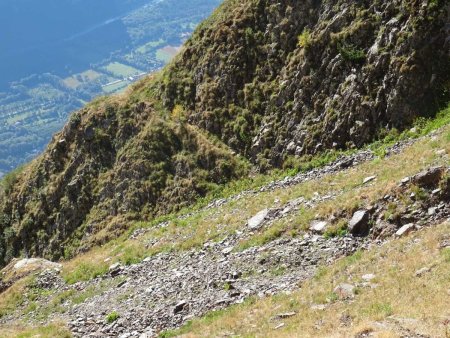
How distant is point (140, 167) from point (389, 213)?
2958 cm

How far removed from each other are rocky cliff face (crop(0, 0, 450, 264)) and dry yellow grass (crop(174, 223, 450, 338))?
16287 mm

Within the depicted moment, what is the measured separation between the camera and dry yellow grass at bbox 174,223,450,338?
15297 mm

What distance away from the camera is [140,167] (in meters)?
47.9

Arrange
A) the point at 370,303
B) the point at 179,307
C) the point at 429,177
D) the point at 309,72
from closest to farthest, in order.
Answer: the point at 370,303
the point at 429,177
the point at 179,307
the point at 309,72

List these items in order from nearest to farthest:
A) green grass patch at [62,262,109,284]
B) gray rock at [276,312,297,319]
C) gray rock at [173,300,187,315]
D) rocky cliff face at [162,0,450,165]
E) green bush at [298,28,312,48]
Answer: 1. gray rock at [276,312,297,319]
2. gray rock at [173,300,187,315]
3. rocky cliff face at [162,0,450,165]
4. green grass patch at [62,262,109,284]
5. green bush at [298,28,312,48]

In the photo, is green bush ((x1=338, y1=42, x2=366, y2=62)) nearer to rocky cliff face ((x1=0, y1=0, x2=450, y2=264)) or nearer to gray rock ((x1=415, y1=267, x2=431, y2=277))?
rocky cliff face ((x1=0, y1=0, x2=450, y2=264))

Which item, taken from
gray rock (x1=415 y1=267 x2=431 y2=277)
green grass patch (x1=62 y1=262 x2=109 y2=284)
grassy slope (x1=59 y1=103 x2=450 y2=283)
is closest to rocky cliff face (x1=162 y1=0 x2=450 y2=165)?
grassy slope (x1=59 y1=103 x2=450 y2=283)

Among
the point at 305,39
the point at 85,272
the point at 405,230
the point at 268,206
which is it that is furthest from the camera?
→ the point at 305,39

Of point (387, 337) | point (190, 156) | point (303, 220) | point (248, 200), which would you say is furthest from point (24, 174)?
→ point (387, 337)

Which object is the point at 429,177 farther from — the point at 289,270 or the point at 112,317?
the point at 112,317

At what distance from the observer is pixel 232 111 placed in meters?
46.0

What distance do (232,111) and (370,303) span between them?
30.9 meters

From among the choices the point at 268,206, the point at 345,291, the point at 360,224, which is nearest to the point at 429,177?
the point at 360,224

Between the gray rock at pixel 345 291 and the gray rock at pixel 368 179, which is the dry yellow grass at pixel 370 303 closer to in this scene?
the gray rock at pixel 345 291
